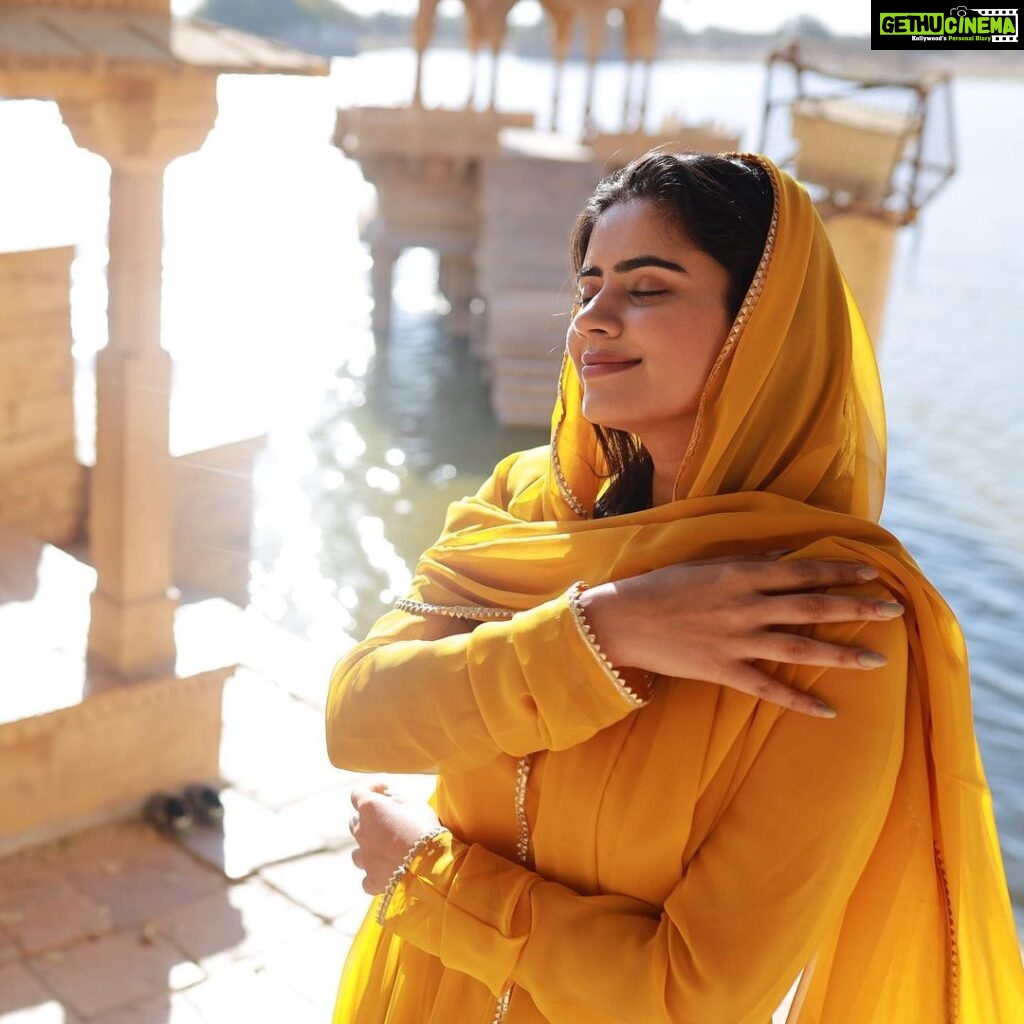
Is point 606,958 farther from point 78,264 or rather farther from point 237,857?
point 78,264

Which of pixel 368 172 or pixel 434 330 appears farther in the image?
pixel 434 330

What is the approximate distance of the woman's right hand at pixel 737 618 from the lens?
3.75 feet

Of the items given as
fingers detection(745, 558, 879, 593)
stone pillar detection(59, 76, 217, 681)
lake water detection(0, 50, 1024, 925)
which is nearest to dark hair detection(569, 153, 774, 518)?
fingers detection(745, 558, 879, 593)

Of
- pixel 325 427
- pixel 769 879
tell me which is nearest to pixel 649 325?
pixel 769 879

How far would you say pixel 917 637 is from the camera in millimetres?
1207

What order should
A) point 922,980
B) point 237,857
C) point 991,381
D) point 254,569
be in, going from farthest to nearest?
point 991,381 < point 254,569 < point 237,857 < point 922,980

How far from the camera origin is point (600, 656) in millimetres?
1243

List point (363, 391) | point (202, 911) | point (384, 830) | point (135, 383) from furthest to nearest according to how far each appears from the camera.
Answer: point (363, 391) → point (135, 383) → point (202, 911) → point (384, 830)

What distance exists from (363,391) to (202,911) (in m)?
9.81

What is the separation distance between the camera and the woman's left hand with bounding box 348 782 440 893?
57.7 inches

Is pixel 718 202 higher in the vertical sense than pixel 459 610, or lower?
higher

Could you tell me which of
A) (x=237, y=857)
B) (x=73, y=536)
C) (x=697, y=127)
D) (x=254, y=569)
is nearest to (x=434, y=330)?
(x=697, y=127)

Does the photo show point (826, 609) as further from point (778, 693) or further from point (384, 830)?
point (384, 830)

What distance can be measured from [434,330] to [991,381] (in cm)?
680
